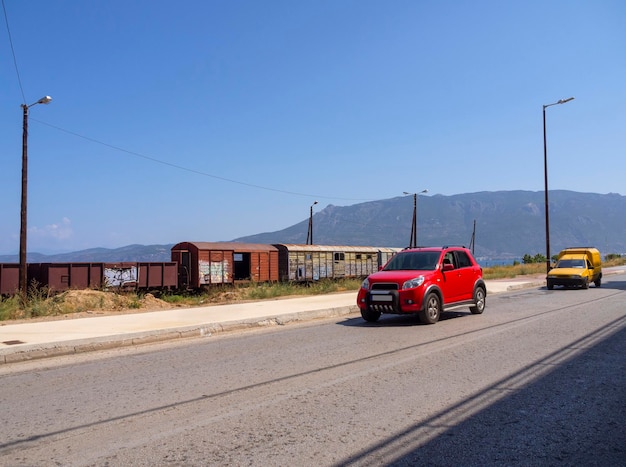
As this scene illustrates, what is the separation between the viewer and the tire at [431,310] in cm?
1175

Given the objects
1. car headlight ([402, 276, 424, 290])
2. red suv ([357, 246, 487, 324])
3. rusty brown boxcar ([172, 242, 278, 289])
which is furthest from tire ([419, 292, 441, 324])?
rusty brown boxcar ([172, 242, 278, 289])

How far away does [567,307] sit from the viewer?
1585cm

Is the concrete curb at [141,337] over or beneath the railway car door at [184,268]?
beneath

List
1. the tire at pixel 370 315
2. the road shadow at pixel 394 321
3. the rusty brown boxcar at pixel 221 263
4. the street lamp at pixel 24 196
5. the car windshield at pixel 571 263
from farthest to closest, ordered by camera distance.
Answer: the rusty brown boxcar at pixel 221 263 → the car windshield at pixel 571 263 → the street lamp at pixel 24 196 → the tire at pixel 370 315 → the road shadow at pixel 394 321

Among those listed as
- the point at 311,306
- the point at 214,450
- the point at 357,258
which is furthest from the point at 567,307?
the point at 357,258

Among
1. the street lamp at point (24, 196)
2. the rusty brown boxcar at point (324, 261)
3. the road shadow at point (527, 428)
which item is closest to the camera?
the road shadow at point (527, 428)

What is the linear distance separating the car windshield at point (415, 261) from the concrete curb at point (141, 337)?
287 cm

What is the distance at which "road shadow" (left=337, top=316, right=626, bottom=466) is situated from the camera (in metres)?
3.99

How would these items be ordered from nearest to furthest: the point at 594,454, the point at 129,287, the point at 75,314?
1. the point at 594,454
2. the point at 75,314
3. the point at 129,287

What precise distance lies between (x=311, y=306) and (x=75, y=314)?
7.25 meters

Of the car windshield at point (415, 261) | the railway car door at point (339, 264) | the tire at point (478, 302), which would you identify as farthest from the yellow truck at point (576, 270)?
the railway car door at point (339, 264)

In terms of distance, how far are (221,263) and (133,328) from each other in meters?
19.0

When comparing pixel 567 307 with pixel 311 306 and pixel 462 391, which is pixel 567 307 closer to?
pixel 311 306

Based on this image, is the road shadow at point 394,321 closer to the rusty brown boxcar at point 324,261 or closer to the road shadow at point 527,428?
the road shadow at point 527,428
